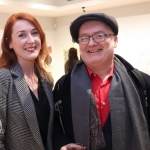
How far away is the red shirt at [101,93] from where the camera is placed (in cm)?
134

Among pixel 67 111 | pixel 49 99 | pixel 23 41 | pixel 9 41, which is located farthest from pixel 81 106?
pixel 9 41

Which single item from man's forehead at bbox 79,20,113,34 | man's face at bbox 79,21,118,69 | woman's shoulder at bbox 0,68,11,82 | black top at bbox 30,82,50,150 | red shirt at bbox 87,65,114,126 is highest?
man's forehead at bbox 79,20,113,34

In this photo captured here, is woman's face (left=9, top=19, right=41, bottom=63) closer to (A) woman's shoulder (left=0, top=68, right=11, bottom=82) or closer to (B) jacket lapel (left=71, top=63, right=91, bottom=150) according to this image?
(A) woman's shoulder (left=0, top=68, right=11, bottom=82)

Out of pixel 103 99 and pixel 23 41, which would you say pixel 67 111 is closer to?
pixel 103 99

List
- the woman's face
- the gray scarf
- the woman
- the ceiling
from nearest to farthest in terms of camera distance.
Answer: the gray scarf < the woman < the woman's face < the ceiling

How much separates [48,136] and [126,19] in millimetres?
3883

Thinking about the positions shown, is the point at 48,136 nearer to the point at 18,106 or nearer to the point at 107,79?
the point at 18,106

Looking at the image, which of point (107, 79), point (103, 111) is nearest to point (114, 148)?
point (103, 111)

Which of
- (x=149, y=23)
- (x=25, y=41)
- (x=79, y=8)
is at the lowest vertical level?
(x=25, y=41)

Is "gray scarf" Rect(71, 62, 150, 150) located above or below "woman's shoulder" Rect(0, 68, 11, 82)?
below

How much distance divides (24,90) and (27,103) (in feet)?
0.29

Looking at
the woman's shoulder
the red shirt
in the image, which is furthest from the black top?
the red shirt

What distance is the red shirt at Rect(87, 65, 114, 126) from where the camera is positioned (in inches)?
52.7

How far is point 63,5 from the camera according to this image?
5062 mm
